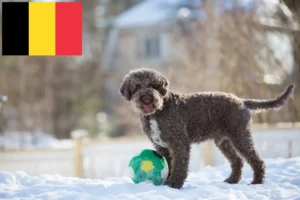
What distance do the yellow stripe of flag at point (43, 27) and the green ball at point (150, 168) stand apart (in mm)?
5003

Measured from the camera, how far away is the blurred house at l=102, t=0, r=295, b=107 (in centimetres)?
1250

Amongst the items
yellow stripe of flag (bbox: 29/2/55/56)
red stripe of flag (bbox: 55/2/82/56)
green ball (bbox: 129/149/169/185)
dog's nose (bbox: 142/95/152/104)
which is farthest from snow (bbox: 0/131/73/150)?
Result: dog's nose (bbox: 142/95/152/104)

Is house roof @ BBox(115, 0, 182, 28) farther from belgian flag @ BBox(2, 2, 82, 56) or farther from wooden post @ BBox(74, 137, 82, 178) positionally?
wooden post @ BBox(74, 137, 82, 178)

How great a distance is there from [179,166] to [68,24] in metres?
5.80

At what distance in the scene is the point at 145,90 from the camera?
16.0 ft

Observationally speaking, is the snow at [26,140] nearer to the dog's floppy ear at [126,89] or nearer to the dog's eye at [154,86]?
the dog's floppy ear at [126,89]

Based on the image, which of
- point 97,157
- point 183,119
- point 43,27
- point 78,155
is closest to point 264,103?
point 183,119

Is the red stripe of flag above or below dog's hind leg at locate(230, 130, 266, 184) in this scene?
above

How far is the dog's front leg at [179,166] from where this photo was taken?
16.4ft

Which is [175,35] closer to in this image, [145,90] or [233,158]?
[233,158]

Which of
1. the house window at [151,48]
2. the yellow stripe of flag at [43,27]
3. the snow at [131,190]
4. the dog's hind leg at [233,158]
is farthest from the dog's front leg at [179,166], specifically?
the house window at [151,48]

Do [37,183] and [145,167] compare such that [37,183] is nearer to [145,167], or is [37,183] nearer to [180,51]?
[145,167]

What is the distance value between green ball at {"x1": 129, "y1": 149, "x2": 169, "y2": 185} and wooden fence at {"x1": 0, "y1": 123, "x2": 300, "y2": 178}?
3860mm

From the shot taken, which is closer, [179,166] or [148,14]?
[179,166]
